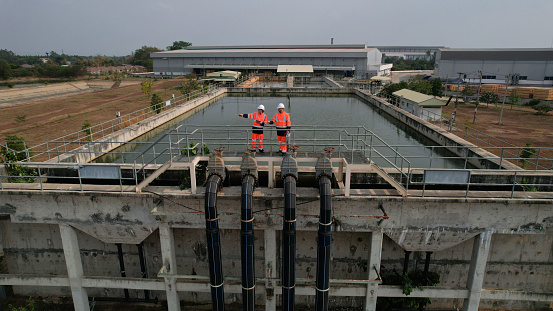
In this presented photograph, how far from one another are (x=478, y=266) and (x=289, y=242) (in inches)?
200

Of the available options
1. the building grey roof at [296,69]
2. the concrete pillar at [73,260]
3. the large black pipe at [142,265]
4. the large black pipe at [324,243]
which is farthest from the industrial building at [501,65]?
the concrete pillar at [73,260]

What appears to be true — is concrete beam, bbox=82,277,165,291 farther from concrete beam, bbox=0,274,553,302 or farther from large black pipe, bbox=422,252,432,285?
large black pipe, bbox=422,252,432,285

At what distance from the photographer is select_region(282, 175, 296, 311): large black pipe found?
317 inches

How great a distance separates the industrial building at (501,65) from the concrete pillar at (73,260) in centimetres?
7576

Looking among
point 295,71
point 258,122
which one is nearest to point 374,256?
point 258,122

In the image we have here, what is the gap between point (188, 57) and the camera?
259 ft

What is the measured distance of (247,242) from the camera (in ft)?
27.1

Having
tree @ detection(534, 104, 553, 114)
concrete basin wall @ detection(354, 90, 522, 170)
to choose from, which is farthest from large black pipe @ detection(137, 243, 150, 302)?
tree @ detection(534, 104, 553, 114)

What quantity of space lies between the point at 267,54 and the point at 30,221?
236 ft

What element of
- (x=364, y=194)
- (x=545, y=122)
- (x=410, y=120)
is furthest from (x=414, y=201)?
(x=545, y=122)

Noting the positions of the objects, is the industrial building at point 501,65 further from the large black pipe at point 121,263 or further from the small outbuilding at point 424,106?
the large black pipe at point 121,263

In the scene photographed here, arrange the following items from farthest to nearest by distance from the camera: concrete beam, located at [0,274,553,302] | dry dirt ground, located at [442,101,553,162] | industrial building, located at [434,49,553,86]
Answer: industrial building, located at [434,49,553,86] → dry dirt ground, located at [442,101,553,162] → concrete beam, located at [0,274,553,302]

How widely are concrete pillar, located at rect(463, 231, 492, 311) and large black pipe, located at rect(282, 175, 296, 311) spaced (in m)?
4.77

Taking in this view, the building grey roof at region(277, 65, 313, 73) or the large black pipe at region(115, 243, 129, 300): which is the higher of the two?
the building grey roof at region(277, 65, 313, 73)
